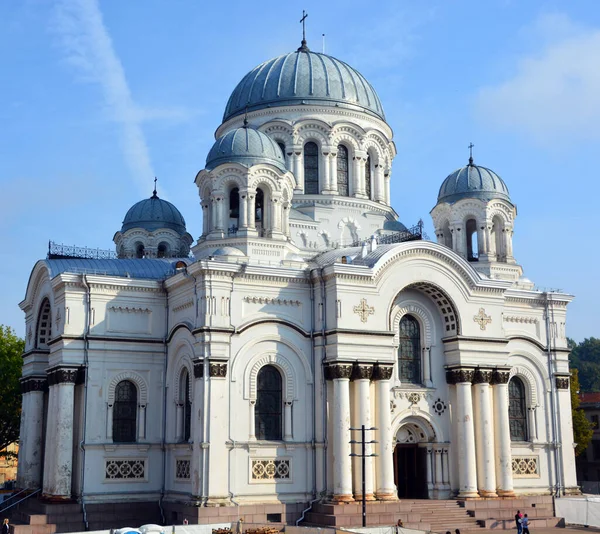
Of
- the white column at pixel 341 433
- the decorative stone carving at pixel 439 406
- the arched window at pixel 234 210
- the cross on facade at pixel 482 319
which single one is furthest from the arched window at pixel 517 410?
the arched window at pixel 234 210

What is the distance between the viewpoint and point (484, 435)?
93.5 ft

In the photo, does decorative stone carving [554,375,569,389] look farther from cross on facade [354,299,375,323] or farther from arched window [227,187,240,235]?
arched window [227,187,240,235]

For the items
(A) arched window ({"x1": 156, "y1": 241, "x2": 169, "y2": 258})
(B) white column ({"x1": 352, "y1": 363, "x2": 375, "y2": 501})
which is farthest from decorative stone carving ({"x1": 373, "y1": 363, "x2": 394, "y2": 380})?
(A) arched window ({"x1": 156, "y1": 241, "x2": 169, "y2": 258})

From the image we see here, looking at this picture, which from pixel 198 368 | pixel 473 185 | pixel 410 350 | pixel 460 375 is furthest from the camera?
pixel 473 185

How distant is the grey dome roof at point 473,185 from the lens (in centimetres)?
3406

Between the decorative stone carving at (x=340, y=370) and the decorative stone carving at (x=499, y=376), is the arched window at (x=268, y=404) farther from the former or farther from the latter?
the decorative stone carving at (x=499, y=376)

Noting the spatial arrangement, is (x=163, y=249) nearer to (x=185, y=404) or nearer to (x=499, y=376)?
(x=185, y=404)

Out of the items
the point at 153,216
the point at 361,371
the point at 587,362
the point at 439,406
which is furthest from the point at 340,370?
the point at 587,362

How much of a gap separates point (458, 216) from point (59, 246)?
15.3 meters

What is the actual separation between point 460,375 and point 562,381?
5.36m

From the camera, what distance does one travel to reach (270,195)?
30.2 metres

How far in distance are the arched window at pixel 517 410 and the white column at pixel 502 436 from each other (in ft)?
5.22

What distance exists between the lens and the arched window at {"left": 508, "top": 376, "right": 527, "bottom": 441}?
3075 cm

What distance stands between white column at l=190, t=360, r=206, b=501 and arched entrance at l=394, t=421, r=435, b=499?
6973 millimetres
